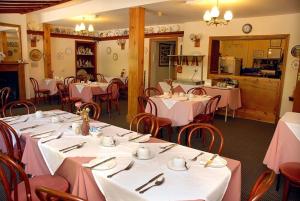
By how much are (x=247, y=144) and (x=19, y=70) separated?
19.4ft

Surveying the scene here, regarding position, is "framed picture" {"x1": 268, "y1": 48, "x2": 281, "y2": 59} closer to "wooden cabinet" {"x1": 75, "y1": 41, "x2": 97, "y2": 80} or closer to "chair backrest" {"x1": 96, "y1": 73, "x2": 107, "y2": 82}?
"chair backrest" {"x1": 96, "y1": 73, "x2": 107, "y2": 82}

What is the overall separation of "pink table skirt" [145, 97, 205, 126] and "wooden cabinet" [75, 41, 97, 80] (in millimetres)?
5362

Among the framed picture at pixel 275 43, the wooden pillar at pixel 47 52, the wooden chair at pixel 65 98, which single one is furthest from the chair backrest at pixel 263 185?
the wooden pillar at pixel 47 52

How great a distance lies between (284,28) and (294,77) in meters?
1.03

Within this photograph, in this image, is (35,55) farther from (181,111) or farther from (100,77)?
(181,111)

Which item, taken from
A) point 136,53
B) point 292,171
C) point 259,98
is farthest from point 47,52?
point 292,171

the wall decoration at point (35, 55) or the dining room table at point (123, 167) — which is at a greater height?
the wall decoration at point (35, 55)

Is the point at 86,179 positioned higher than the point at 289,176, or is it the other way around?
the point at 86,179

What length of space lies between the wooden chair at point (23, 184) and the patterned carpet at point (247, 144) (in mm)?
1753

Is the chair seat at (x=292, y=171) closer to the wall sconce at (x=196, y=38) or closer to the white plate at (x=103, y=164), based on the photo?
the white plate at (x=103, y=164)

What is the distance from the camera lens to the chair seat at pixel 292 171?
2.07m

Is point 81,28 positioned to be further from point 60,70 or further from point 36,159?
point 36,159

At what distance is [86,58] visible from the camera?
925 cm

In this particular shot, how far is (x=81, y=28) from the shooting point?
18.2 feet
